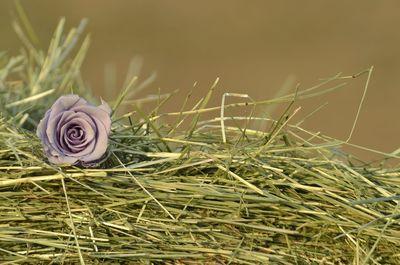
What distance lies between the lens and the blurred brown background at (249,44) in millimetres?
7207

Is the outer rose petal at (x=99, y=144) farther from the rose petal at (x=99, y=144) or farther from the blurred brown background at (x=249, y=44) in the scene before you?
the blurred brown background at (x=249, y=44)

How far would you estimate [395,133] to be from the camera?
261 inches

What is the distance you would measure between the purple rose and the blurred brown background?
4.31 metres

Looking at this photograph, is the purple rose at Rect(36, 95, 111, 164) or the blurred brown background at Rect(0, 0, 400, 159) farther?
the blurred brown background at Rect(0, 0, 400, 159)

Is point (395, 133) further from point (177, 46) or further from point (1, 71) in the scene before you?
point (1, 71)

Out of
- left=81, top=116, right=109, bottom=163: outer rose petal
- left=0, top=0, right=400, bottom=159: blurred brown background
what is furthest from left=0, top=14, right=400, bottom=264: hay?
left=0, top=0, right=400, bottom=159: blurred brown background

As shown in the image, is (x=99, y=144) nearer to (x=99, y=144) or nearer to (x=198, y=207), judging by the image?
(x=99, y=144)

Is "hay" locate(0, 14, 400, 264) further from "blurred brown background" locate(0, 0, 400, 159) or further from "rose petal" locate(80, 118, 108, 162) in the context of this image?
"blurred brown background" locate(0, 0, 400, 159)

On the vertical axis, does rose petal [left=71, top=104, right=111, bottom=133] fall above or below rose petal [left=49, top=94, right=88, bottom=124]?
below

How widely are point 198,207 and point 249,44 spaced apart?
643 cm

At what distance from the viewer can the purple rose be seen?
2.22 m

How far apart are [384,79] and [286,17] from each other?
1.59 meters

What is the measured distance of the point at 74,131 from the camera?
2258 millimetres

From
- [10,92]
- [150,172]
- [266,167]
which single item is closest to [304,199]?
[266,167]
